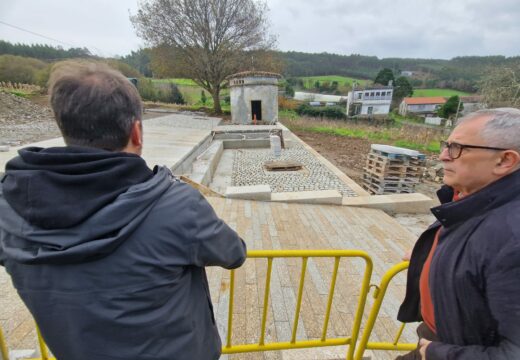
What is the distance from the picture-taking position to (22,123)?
537 inches

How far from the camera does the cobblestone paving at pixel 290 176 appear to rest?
7852mm

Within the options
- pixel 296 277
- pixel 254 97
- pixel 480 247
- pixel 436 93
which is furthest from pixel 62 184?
pixel 436 93

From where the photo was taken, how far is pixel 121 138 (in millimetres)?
953

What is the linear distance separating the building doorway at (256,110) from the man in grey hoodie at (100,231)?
22454 mm

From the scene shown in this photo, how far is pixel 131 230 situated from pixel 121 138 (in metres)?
0.35

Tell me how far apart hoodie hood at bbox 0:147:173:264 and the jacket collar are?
1.32m

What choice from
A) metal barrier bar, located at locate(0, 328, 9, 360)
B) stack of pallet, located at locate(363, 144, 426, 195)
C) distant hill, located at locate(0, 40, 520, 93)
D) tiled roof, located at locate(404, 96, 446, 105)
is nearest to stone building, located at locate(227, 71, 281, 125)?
stack of pallet, located at locate(363, 144, 426, 195)

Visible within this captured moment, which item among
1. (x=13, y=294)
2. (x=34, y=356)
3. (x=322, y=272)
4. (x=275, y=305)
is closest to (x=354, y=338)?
(x=275, y=305)

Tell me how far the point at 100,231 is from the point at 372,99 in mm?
66139

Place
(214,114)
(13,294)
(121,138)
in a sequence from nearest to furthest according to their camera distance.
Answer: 1. (121,138)
2. (13,294)
3. (214,114)

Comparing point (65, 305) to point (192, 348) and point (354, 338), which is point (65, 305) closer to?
point (192, 348)

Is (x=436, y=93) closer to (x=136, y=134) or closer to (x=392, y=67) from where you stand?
(x=392, y=67)

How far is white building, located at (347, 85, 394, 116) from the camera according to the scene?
57531 mm

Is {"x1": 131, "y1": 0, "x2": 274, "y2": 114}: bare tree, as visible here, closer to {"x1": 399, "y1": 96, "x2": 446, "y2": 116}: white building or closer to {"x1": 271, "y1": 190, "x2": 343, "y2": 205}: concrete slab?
{"x1": 271, "y1": 190, "x2": 343, "y2": 205}: concrete slab
